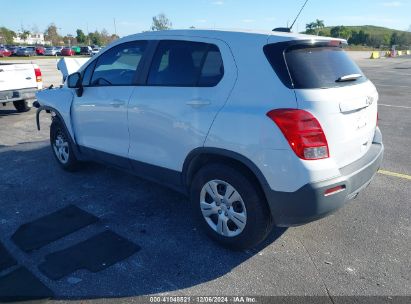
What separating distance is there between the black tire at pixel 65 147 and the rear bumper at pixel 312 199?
3255 millimetres

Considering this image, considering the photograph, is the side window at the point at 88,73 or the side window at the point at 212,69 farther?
the side window at the point at 88,73

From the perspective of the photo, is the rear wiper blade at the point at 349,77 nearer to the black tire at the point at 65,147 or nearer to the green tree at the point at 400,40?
the black tire at the point at 65,147

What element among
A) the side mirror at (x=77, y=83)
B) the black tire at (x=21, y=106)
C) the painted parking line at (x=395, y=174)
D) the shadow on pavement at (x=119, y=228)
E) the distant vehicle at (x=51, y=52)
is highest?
the distant vehicle at (x=51, y=52)

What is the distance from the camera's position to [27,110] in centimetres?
1012

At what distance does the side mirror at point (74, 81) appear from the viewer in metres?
4.62

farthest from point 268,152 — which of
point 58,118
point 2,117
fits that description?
point 2,117

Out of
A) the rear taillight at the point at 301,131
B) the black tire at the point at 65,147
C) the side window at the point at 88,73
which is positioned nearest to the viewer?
the rear taillight at the point at 301,131

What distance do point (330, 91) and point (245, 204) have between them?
113 cm

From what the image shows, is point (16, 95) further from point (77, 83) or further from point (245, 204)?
point (245, 204)

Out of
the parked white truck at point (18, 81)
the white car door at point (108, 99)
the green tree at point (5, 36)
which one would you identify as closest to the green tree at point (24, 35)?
the green tree at point (5, 36)

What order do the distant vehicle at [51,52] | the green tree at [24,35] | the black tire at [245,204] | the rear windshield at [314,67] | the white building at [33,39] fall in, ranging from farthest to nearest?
the white building at [33,39] < the green tree at [24,35] < the distant vehicle at [51,52] < the black tire at [245,204] < the rear windshield at [314,67]

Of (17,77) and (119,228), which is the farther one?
(17,77)

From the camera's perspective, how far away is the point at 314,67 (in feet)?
9.70

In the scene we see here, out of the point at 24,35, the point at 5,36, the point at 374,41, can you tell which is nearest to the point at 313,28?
the point at 374,41
